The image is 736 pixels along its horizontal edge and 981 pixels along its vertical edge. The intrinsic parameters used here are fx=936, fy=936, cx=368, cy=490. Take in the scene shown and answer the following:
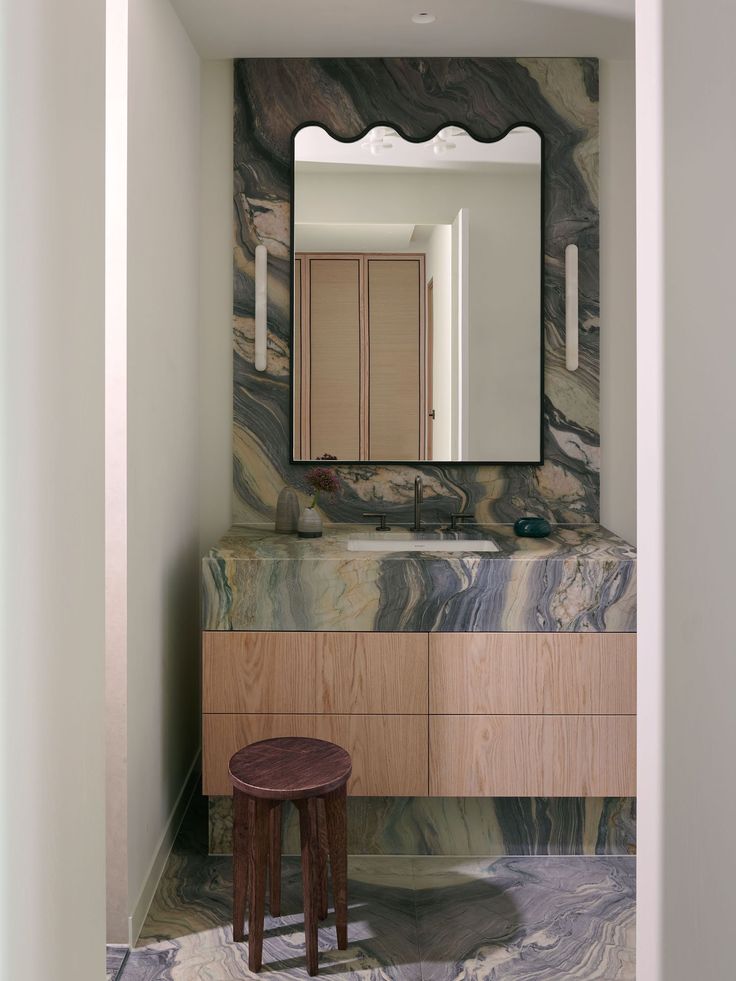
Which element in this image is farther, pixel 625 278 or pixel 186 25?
pixel 625 278

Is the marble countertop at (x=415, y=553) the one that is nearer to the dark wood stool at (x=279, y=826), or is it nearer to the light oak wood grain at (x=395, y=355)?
the light oak wood grain at (x=395, y=355)

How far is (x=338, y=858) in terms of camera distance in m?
2.21

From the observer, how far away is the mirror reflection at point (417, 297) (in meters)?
3.07

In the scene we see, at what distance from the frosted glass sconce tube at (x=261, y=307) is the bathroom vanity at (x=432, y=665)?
0.85m

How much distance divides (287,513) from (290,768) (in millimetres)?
999

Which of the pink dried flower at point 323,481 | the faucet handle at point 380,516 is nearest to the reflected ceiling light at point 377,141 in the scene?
the pink dried flower at point 323,481

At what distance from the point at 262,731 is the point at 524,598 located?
80 cm

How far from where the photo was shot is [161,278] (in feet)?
8.39

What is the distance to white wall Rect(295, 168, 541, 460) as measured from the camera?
3.07m

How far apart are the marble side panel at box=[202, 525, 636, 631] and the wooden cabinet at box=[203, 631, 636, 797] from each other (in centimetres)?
4
